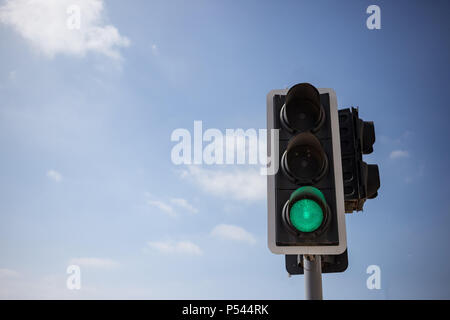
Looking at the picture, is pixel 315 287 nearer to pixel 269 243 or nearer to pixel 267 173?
pixel 269 243

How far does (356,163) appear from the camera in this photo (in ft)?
8.03

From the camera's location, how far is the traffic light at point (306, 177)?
2.03 metres

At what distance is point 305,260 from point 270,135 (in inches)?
30.5

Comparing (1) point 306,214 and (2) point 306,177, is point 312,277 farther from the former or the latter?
(2) point 306,177

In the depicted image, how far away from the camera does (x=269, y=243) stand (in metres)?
2.11

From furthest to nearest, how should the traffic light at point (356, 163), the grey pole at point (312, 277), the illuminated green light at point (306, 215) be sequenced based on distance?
the traffic light at point (356, 163)
the grey pole at point (312, 277)
the illuminated green light at point (306, 215)

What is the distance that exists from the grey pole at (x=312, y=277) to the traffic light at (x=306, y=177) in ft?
0.54

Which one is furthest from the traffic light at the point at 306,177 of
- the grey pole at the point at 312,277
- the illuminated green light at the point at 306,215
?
the grey pole at the point at 312,277

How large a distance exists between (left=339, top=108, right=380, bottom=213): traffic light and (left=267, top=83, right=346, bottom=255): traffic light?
0.24 m

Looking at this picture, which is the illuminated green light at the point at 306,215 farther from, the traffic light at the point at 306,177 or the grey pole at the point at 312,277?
the grey pole at the point at 312,277

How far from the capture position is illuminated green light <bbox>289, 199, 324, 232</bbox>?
6.60 ft

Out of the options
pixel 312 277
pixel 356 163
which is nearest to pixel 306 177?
pixel 356 163
